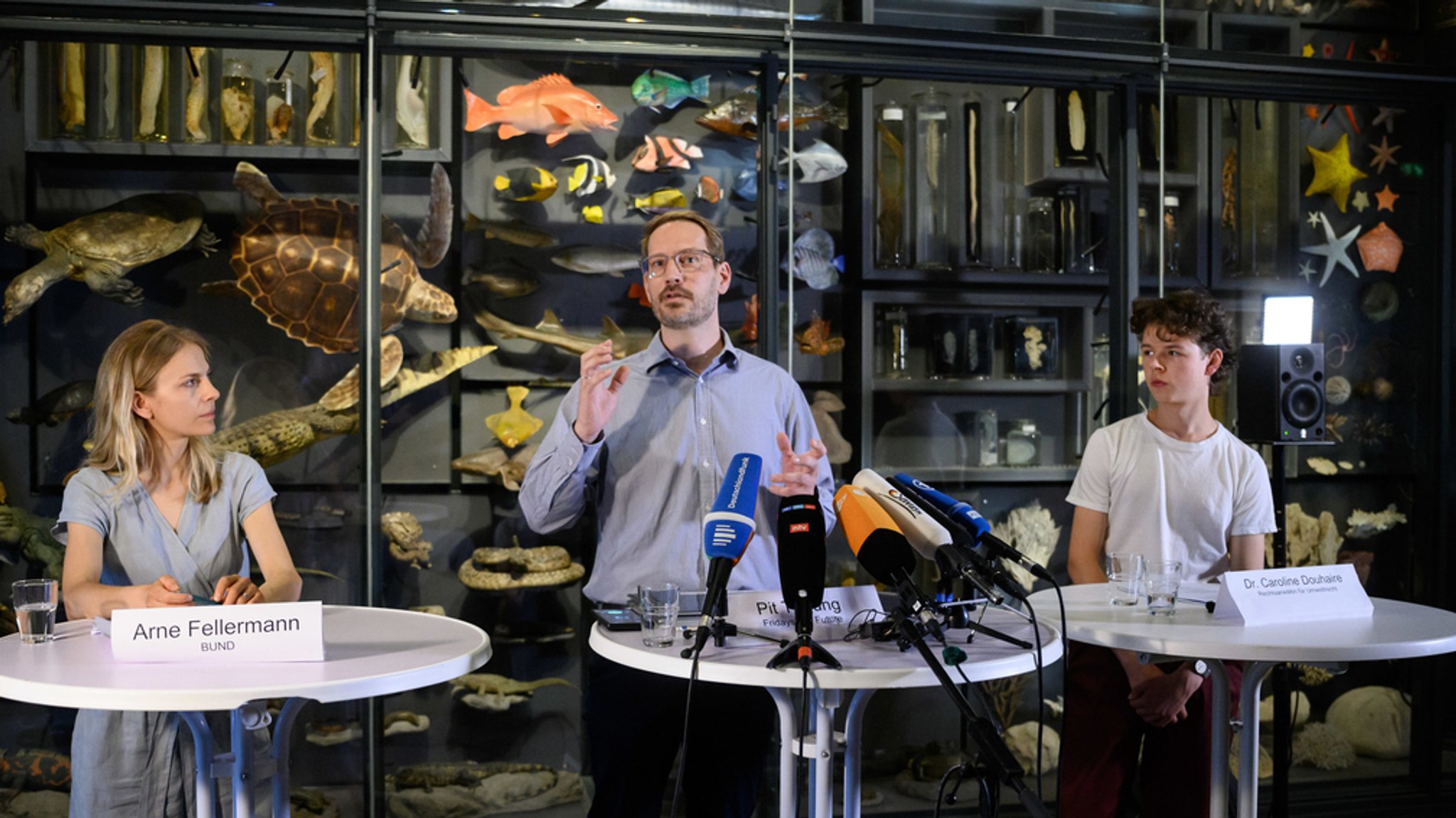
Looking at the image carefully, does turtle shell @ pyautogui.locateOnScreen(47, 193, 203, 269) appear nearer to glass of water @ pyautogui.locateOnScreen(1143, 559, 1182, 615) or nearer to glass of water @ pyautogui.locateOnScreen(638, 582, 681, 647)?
glass of water @ pyautogui.locateOnScreen(638, 582, 681, 647)

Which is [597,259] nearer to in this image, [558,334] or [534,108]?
[558,334]

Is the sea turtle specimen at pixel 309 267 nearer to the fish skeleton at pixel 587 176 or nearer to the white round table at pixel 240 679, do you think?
the fish skeleton at pixel 587 176

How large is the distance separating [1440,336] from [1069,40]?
1675 millimetres

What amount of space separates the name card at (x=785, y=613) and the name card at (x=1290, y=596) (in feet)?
2.35

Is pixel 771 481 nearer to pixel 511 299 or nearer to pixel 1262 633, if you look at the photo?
pixel 1262 633

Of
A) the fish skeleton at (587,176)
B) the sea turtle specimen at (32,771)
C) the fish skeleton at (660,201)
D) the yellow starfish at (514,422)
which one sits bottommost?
the sea turtle specimen at (32,771)

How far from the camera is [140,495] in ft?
7.39

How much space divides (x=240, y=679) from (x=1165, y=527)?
2077 millimetres

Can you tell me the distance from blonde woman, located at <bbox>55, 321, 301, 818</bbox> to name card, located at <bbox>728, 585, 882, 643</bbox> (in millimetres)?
909

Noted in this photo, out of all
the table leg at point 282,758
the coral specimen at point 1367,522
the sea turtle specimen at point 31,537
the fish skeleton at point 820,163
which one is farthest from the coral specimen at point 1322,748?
the sea turtle specimen at point 31,537

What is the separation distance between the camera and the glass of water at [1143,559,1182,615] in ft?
7.36

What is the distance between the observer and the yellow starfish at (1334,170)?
393cm

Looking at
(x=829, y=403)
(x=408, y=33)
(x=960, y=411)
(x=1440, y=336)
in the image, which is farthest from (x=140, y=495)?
(x=1440, y=336)

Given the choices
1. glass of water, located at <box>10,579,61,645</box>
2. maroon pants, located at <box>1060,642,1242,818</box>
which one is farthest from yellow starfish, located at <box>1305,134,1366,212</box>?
glass of water, located at <box>10,579,61,645</box>
